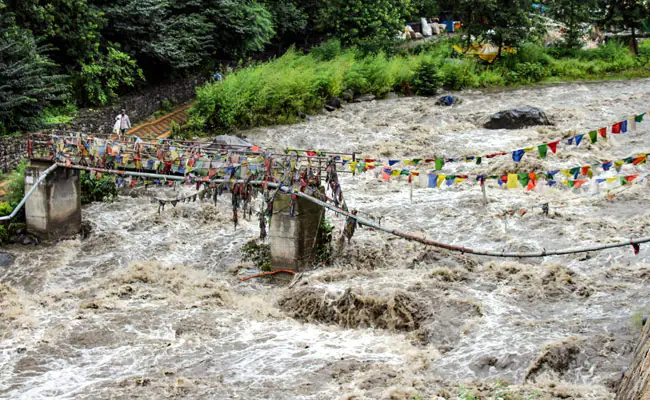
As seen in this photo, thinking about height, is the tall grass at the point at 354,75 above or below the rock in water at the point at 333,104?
above

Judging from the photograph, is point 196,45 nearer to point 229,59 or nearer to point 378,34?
point 229,59

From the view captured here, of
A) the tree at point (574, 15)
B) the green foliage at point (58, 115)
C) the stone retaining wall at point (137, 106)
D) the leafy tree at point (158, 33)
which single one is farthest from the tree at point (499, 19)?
the green foliage at point (58, 115)

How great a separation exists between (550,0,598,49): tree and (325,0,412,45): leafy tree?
8.88 metres

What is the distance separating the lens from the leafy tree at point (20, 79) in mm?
25281

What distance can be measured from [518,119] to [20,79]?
17691 millimetres

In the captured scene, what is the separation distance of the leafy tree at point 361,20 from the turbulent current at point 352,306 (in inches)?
790

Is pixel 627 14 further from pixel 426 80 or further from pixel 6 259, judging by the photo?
pixel 6 259

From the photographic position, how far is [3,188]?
21.8 metres

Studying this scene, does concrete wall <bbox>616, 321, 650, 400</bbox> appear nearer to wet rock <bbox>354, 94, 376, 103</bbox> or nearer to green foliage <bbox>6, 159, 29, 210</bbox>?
green foliage <bbox>6, 159, 29, 210</bbox>

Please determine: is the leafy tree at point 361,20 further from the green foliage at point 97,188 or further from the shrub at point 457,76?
the green foliage at point 97,188

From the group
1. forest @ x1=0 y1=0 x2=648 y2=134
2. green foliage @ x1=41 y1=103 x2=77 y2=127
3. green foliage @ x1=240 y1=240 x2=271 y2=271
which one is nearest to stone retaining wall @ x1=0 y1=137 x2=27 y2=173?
forest @ x1=0 y1=0 x2=648 y2=134

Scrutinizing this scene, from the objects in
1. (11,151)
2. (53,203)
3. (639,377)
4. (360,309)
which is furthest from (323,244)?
(11,151)

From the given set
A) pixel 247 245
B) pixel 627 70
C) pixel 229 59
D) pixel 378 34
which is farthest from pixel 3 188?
pixel 627 70

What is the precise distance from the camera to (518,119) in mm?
29781
